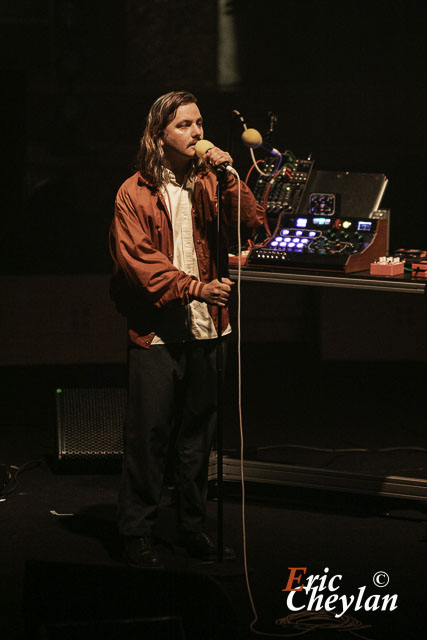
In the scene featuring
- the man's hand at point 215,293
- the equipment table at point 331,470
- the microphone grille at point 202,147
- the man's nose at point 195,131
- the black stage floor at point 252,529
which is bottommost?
the black stage floor at point 252,529

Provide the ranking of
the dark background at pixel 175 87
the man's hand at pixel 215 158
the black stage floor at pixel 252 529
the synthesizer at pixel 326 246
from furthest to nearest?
the dark background at pixel 175 87 → the synthesizer at pixel 326 246 → the man's hand at pixel 215 158 → the black stage floor at pixel 252 529

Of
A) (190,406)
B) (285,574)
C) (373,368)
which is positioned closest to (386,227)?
(190,406)

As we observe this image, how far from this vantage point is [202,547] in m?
3.71

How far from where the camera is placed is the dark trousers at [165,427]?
3549mm

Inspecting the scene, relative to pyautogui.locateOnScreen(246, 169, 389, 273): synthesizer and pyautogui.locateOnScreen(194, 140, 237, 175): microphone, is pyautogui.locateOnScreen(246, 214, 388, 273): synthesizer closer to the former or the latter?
pyautogui.locateOnScreen(246, 169, 389, 273): synthesizer

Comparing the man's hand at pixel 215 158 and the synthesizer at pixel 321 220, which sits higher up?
the man's hand at pixel 215 158

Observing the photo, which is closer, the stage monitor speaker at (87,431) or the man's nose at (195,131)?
the man's nose at (195,131)

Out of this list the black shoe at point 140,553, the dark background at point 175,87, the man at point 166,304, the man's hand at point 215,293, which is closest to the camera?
the man's hand at point 215,293

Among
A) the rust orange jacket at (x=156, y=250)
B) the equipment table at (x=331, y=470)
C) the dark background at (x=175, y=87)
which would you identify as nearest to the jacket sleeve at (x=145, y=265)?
the rust orange jacket at (x=156, y=250)

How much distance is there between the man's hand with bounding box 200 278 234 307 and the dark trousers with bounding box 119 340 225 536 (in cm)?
30

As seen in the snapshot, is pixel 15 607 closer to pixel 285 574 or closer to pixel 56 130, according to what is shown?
pixel 285 574

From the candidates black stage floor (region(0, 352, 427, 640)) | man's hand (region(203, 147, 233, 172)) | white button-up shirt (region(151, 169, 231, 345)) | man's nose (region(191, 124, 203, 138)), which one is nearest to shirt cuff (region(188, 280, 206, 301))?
white button-up shirt (region(151, 169, 231, 345))

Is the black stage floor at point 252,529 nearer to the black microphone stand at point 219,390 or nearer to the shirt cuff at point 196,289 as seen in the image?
the black microphone stand at point 219,390

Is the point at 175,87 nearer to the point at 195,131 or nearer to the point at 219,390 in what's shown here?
the point at 195,131
